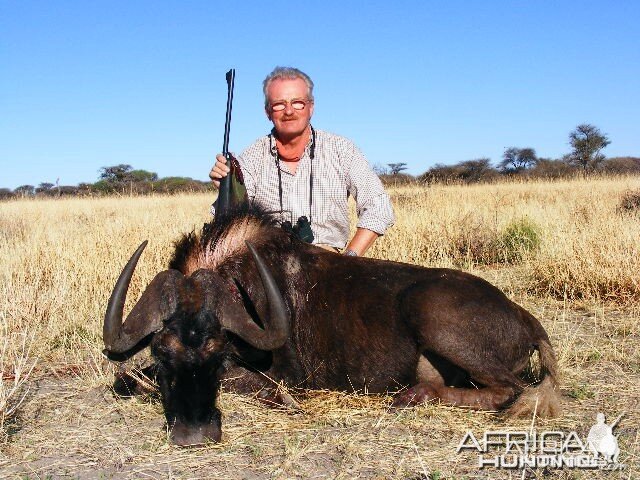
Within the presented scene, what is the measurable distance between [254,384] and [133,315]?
1.06 m

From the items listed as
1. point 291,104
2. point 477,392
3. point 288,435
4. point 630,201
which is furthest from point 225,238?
point 630,201

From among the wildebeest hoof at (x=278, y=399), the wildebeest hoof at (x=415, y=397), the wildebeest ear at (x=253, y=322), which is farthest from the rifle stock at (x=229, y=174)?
the wildebeest hoof at (x=415, y=397)

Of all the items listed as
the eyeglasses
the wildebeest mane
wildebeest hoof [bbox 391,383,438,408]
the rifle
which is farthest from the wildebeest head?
the eyeglasses

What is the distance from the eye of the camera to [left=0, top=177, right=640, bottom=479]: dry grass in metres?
3.51

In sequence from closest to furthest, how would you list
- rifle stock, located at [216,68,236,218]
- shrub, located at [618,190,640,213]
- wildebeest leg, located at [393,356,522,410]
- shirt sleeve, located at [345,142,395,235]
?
wildebeest leg, located at [393,356,522,410] → rifle stock, located at [216,68,236,218] → shirt sleeve, located at [345,142,395,235] → shrub, located at [618,190,640,213]

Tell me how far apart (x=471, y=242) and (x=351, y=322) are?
6.52 meters

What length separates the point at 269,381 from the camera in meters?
4.56

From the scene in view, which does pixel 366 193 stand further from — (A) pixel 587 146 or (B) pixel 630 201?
(A) pixel 587 146

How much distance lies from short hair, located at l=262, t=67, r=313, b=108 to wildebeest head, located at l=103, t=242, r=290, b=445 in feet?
8.15

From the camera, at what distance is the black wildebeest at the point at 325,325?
3875 millimetres

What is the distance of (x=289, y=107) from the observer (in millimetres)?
5840

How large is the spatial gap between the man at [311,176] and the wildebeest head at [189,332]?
2.10 m

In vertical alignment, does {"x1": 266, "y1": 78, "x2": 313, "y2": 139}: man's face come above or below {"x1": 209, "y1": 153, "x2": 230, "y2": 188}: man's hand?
above

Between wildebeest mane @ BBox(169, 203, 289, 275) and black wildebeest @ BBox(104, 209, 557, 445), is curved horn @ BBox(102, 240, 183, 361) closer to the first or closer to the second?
black wildebeest @ BBox(104, 209, 557, 445)
